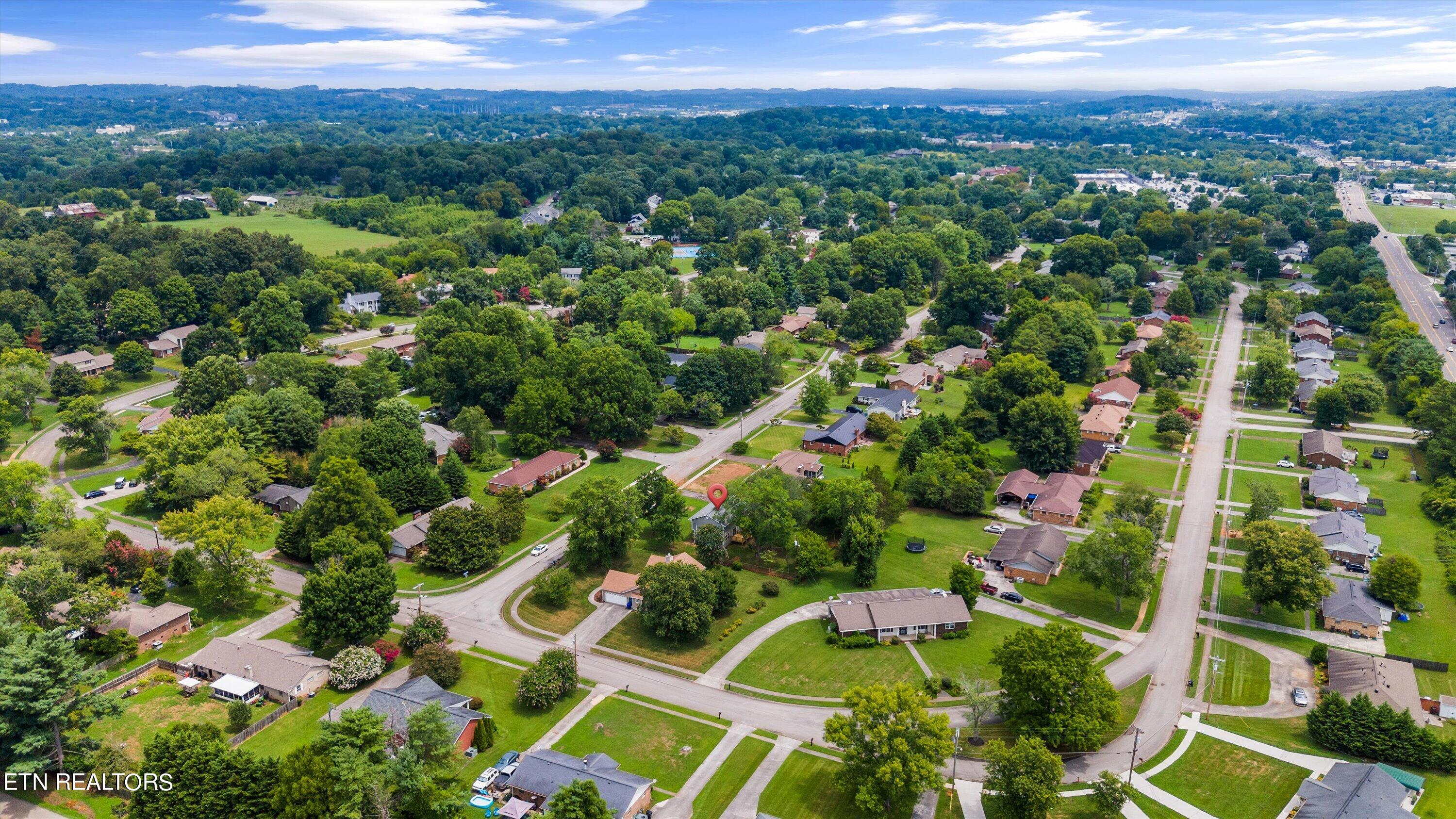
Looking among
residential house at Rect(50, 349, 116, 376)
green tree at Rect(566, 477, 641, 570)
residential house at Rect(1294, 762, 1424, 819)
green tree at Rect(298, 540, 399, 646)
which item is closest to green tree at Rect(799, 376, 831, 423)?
green tree at Rect(566, 477, 641, 570)

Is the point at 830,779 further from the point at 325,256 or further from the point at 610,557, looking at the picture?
the point at 325,256

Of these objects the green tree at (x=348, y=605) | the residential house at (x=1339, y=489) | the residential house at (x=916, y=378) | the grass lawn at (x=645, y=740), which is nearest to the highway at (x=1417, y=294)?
the residential house at (x=1339, y=489)

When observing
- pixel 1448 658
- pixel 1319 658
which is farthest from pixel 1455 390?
pixel 1319 658

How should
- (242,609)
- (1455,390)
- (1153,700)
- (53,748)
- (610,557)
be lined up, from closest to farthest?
(53,748) → (1153,700) → (242,609) → (610,557) → (1455,390)

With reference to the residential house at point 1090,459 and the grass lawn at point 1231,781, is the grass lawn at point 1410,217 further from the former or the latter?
the grass lawn at point 1231,781

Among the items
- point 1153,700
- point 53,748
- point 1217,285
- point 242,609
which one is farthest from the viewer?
point 1217,285

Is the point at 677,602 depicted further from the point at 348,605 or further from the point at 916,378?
the point at 916,378

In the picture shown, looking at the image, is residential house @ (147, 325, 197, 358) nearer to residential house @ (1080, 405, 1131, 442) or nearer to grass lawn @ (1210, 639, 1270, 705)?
residential house @ (1080, 405, 1131, 442)
